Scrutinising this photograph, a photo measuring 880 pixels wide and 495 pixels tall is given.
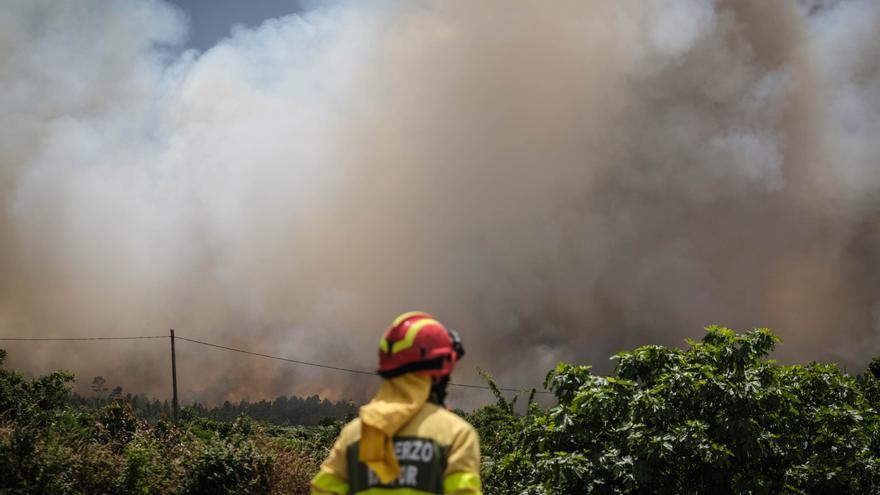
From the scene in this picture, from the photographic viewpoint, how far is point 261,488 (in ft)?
43.0

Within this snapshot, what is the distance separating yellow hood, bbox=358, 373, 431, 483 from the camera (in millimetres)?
3771

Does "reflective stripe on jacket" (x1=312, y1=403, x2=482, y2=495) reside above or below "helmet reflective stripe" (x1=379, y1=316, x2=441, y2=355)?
below

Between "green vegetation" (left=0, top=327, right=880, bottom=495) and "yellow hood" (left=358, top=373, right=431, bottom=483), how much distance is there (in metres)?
8.12

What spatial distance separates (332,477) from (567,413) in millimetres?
8911

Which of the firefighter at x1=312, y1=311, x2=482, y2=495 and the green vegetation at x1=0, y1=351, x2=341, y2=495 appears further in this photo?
the green vegetation at x1=0, y1=351, x2=341, y2=495

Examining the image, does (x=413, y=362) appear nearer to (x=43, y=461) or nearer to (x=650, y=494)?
(x=650, y=494)

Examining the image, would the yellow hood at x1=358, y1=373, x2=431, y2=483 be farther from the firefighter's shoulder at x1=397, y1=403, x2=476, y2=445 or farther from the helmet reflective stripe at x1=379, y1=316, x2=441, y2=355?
the helmet reflective stripe at x1=379, y1=316, x2=441, y2=355

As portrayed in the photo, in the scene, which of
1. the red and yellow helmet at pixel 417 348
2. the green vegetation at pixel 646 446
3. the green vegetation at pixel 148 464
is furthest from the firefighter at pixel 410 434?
the green vegetation at pixel 148 464

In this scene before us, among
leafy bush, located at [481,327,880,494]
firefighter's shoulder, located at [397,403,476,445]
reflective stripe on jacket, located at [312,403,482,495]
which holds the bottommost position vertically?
reflective stripe on jacket, located at [312,403,482,495]

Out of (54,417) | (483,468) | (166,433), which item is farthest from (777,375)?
(54,417)

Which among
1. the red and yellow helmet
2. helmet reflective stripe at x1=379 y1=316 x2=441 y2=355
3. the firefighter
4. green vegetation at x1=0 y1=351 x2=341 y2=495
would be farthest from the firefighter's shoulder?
green vegetation at x1=0 y1=351 x2=341 y2=495

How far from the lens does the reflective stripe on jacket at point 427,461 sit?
367 cm

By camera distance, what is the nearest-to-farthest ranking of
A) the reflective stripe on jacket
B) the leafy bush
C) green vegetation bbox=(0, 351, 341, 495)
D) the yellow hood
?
the reflective stripe on jacket
the yellow hood
the leafy bush
green vegetation bbox=(0, 351, 341, 495)

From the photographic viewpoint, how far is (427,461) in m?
3.74
